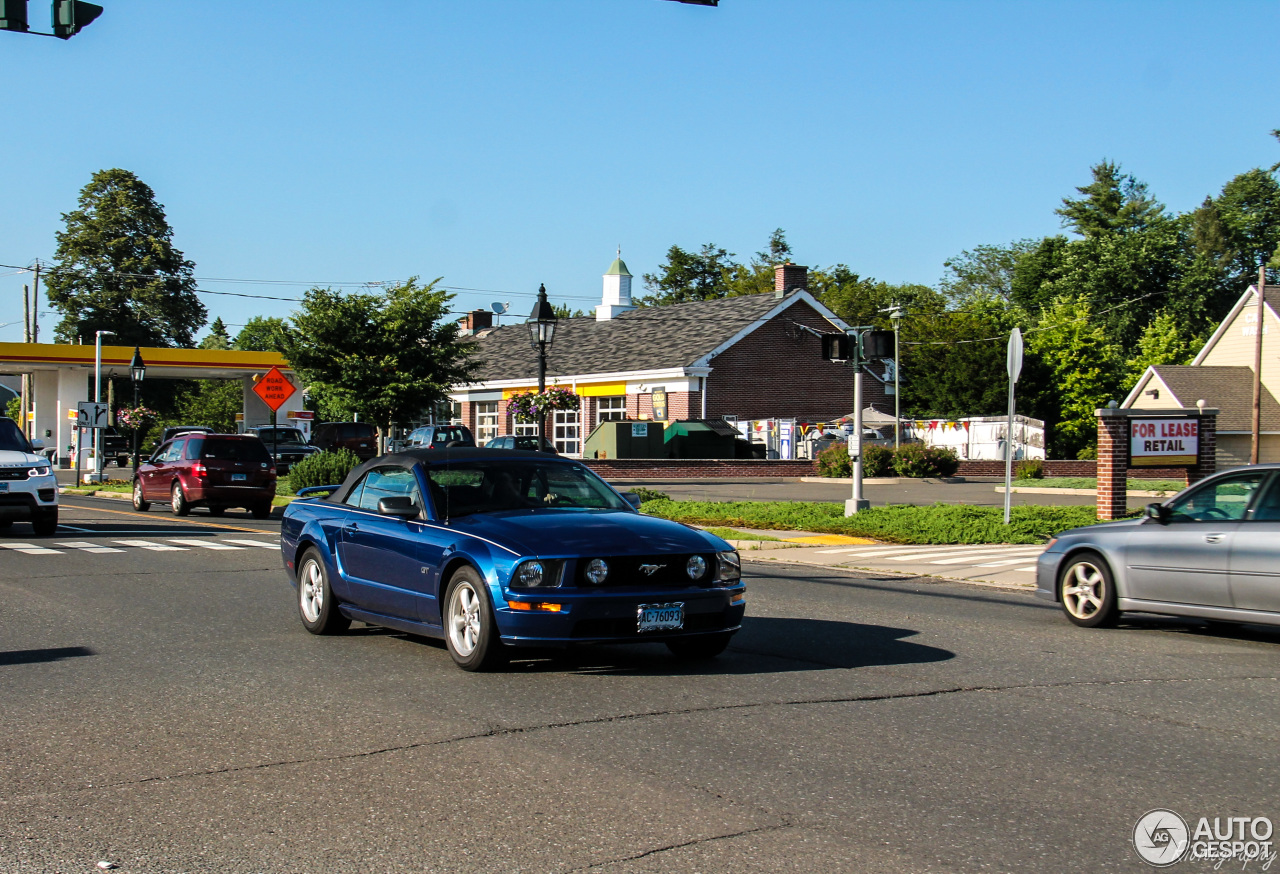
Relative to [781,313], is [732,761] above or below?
below

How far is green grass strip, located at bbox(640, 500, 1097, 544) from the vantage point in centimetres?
1898

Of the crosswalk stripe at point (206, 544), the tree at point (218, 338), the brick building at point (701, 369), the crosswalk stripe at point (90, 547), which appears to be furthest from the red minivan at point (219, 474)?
the tree at point (218, 338)

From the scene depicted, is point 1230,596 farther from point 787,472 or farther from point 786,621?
point 787,472

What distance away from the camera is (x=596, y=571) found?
7930 mm

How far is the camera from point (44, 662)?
893cm

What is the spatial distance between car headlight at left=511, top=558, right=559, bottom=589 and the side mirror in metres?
1.33

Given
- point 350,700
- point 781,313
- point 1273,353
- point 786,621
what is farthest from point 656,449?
point 350,700

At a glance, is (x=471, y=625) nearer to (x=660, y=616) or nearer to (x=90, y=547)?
→ (x=660, y=616)

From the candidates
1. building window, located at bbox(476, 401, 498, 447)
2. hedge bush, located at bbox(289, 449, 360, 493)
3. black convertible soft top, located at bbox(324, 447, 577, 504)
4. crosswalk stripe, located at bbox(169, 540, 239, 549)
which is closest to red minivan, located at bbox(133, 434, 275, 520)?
hedge bush, located at bbox(289, 449, 360, 493)

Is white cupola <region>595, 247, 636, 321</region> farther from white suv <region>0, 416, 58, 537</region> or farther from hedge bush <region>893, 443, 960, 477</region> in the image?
white suv <region>0, 416, 58, 537</region>

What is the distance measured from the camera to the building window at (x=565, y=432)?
55.6 metres

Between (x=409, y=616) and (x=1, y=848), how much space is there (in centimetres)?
419

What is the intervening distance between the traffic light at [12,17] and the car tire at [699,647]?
31.0ft

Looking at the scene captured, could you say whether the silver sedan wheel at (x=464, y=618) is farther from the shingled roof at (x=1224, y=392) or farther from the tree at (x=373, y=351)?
the shingled roof at (x=1224, y=392)
